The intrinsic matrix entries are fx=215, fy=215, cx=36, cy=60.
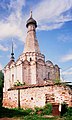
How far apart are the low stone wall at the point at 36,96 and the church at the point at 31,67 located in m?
21.6

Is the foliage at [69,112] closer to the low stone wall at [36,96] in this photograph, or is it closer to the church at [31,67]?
the low stone wall at [36,96]

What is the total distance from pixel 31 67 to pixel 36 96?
24.9 m

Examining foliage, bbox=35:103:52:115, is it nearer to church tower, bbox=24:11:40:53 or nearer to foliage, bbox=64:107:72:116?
foliage, bbox=64:107:72:116

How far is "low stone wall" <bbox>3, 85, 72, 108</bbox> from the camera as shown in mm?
13562

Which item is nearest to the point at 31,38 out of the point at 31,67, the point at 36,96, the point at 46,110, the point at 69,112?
the point at 31,67

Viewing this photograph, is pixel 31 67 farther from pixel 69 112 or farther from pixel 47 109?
pixel 69 112

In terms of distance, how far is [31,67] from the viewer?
39.3m

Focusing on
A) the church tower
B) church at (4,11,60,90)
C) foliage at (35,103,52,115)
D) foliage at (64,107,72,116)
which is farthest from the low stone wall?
the church tower

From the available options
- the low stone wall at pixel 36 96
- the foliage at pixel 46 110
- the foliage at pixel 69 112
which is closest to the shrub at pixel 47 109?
the foliage at pixel 46 110

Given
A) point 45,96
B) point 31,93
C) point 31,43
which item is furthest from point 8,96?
point 31,43

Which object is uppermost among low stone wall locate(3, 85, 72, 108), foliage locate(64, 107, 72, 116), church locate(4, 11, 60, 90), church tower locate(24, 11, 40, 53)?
church tower locate(24, 11, 40, 53)

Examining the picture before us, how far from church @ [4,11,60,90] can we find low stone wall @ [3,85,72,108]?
21615mm

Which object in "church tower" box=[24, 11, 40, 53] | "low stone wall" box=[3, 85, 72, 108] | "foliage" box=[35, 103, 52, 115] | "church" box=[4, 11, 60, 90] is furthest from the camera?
"church tower" box=[24, 11, 40, 53]

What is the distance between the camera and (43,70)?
40000 millimetres
